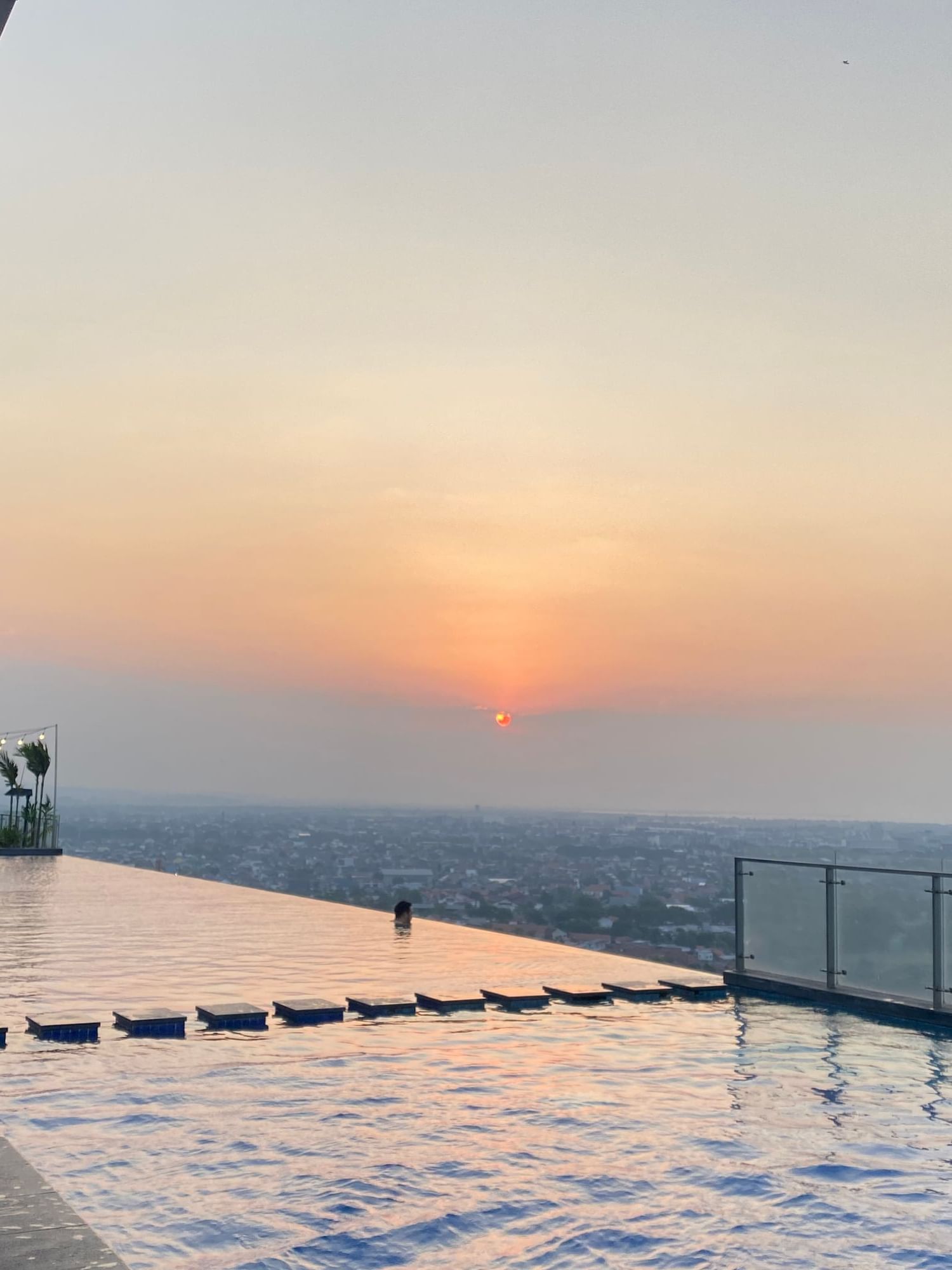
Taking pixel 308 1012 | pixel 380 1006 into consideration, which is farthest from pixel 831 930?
pixel 308 1012

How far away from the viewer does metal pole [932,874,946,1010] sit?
352 inches

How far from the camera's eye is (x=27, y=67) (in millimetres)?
12016

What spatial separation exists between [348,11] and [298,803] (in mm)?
126111

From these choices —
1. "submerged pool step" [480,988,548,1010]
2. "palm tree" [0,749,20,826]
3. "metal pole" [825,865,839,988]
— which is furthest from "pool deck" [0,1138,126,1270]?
"palm tree" [0,749,20,826]

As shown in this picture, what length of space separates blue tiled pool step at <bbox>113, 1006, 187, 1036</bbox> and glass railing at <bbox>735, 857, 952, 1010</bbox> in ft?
16.2

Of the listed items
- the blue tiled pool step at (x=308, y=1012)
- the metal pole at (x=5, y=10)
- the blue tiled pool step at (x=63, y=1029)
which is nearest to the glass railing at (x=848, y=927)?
the blue tiled pool step at (x=308, y=1012)

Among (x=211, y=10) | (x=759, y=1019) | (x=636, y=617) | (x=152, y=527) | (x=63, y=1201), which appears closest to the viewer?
(x=63, y=1201)

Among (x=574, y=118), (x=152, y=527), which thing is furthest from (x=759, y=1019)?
(x=152, y=527)

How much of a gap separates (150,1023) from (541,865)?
67.1 feet

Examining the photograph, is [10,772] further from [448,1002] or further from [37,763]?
[448,1002]

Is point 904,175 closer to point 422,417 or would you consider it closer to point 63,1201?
point 422,417

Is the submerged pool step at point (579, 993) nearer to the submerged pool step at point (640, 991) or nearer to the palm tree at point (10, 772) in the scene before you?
the submerged pool step at point (640, 991)

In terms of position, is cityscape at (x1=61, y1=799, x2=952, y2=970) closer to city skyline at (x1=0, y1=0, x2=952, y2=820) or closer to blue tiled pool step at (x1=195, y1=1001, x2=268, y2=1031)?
blue tiled pool step at (x1=195, y1=1001, x2=268, y2=1031)

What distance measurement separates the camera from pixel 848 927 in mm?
9766
